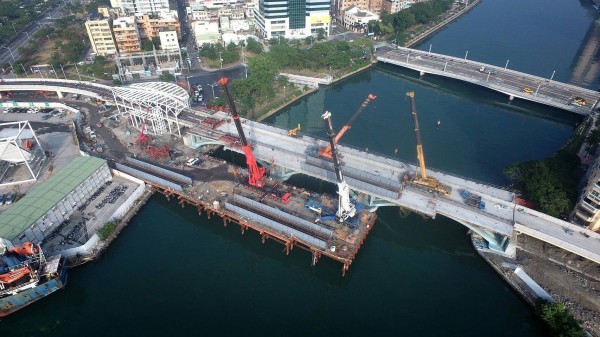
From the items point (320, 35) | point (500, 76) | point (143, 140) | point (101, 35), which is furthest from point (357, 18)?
point (143, 140)

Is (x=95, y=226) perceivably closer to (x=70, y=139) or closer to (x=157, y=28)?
(x=70, y=139)

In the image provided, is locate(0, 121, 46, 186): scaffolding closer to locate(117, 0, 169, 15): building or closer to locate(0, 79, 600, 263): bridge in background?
locate(0, 79, 600, 263): bridge in background

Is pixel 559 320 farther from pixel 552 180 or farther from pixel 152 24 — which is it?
pixel 152 24

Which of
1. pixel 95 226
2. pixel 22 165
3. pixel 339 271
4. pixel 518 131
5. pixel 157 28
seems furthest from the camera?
pixel 157 28

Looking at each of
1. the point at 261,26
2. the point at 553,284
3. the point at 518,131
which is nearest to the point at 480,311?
the point at 553,284

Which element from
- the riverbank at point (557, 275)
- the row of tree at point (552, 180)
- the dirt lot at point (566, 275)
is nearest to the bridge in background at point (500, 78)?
the row of tree at point (552, 180)

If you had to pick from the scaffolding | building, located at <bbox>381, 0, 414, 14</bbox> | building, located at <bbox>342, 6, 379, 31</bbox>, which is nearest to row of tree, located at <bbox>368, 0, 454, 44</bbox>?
building, located at <bbox>342, 6, 379, 31</bbox>
